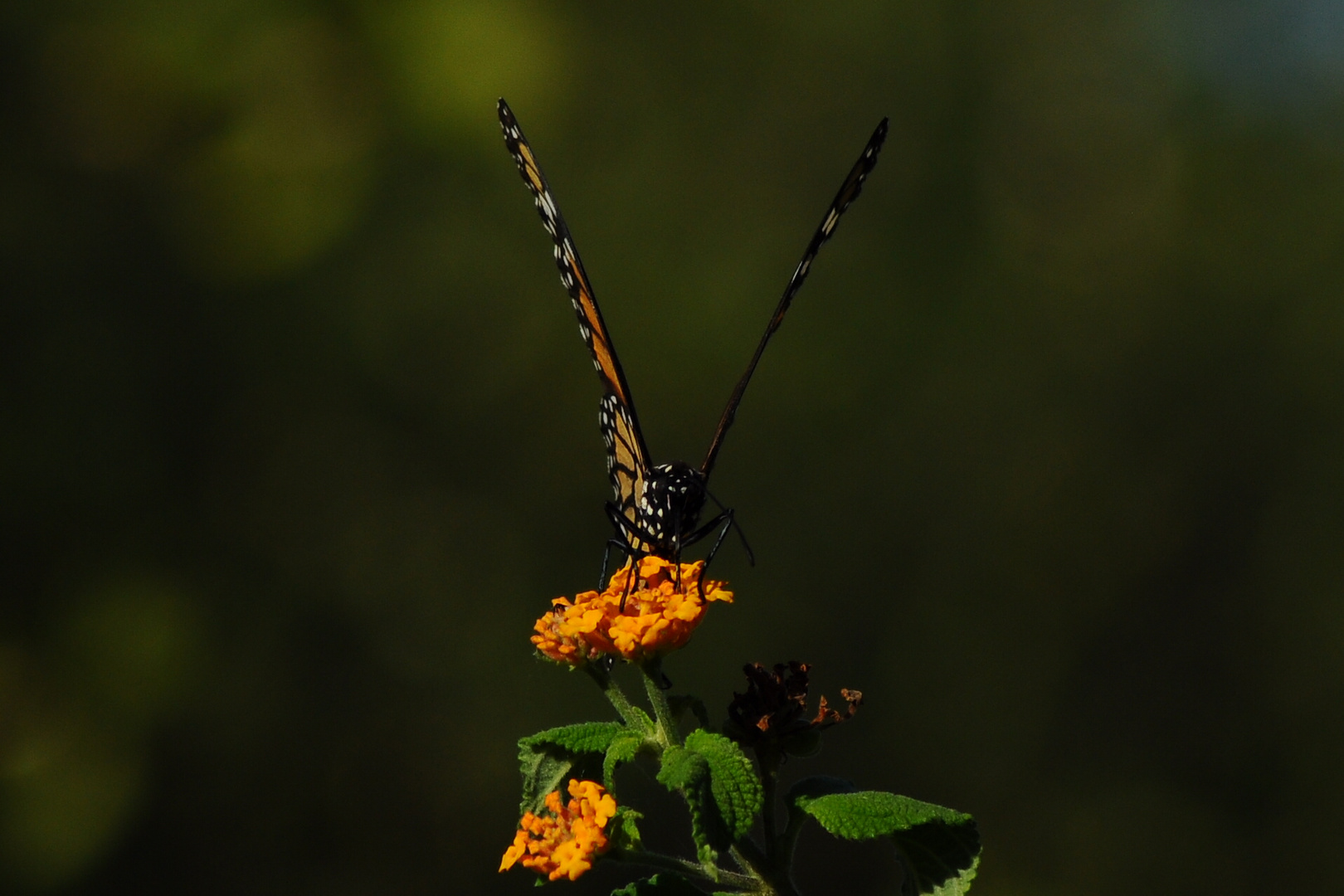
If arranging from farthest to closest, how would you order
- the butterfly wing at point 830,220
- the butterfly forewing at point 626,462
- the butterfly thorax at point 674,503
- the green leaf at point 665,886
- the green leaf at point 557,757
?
the butterfly forewing at point 626,462 → the butterfly thorax at point 674,503 → the butterfly wing at point 830,220 → the green leaf at point 557,757 → the green leaf at point 665,886

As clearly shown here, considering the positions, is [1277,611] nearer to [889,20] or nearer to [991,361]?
[991,361]

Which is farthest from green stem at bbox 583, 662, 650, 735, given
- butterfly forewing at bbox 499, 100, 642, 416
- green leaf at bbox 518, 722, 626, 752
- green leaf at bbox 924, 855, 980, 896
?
butterfly forewing at bbox 499, 100, 642, 416

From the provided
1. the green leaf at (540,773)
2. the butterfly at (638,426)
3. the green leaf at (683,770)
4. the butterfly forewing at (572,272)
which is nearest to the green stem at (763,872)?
the green leaf at (683,770)

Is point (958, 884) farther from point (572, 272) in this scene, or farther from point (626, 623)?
point (572, 272)

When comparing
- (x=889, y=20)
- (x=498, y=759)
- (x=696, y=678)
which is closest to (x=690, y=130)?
(x=889, y=20)

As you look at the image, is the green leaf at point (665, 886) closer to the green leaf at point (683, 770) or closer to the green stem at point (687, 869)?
the green stem at point (687, 869)
